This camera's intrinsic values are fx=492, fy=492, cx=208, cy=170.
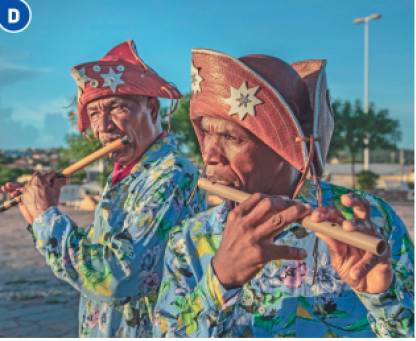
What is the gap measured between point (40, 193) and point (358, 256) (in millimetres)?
Answer: 1754

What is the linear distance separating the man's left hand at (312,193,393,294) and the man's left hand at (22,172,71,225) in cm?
161

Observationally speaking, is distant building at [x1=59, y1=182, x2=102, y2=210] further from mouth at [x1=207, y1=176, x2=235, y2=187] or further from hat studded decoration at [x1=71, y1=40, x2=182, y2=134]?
mouth at [x1=207, y1=176, x2=235, y2=187]

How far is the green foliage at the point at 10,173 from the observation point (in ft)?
74.6

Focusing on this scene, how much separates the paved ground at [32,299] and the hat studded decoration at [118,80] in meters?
3.61

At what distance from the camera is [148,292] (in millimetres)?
2301

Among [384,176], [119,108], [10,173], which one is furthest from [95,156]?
[384,176]

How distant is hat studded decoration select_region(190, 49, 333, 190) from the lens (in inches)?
64.0

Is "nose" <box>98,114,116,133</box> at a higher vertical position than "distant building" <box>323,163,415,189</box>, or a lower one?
higher

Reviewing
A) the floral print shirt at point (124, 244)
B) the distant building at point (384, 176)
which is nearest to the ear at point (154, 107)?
the floral print shirt at point (124, 244)

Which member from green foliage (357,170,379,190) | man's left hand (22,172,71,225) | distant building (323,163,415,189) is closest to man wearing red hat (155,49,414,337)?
man's left hand (22,172,71,225)

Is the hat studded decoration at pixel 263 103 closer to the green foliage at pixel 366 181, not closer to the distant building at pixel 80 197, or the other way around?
the distant building at pixel 80 197

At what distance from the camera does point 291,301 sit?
1.62m

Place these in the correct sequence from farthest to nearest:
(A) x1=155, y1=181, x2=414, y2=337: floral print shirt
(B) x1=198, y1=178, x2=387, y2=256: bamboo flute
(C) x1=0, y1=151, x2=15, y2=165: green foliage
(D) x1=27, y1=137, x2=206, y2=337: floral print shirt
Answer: (C) x1=0, y1=151, x2=15, y2=165: green foliage, (D) x1=27, y1=137, x2=206, y2=337: floral print shirt, (A) x1=155, y1=181, x2=414, y2=337: floral print shirt, (B) x1=198, y1=178, x2=387, y2=256: bamboo flute

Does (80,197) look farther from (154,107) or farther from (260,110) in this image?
(260,110)
